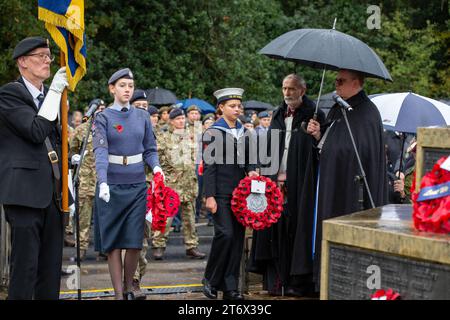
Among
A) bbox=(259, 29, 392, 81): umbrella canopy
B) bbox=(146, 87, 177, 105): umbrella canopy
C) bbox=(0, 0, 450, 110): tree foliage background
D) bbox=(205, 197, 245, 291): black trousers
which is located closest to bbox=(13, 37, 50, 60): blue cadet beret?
bbox=(259, 29, 392, 81): umbrella canopy

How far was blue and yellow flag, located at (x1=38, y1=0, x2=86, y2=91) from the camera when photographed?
8453 mm

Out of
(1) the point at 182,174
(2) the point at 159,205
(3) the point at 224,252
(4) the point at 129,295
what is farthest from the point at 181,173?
(4) the point at 129,295

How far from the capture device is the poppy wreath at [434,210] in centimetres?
516

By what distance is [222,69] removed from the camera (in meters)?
30.6

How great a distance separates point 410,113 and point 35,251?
18.3 ft

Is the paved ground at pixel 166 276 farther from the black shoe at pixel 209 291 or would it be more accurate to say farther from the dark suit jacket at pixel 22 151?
the dark suit jacket at pixel 22 151

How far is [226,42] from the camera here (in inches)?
1224

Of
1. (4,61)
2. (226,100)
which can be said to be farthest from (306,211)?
(4,61)

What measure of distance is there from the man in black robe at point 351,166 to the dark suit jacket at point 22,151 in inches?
126

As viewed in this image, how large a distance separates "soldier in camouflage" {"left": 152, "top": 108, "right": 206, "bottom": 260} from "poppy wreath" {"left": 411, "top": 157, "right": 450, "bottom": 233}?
9120 millimetres

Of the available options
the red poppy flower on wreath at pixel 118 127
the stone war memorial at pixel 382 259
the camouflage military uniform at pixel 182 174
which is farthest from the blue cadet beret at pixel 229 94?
the stone war memorial at pixel 382 259

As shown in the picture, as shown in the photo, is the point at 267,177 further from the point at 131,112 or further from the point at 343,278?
the point at 343,278

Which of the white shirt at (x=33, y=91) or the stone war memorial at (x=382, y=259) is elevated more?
the white shirt at (x=33, y=91)

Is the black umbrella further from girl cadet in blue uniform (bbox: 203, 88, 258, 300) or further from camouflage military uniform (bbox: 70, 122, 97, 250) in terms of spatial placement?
camouflage military uniform (bbox: 70, 122, 97, 250)
